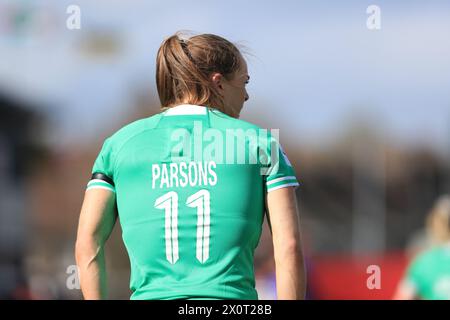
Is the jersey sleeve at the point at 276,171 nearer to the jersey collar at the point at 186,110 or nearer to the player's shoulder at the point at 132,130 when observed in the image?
the jersey collar at the point at 186,110

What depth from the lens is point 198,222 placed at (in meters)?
3.30

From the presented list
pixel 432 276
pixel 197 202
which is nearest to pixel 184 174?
pixel 197 202

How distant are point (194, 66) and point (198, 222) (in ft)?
1.76

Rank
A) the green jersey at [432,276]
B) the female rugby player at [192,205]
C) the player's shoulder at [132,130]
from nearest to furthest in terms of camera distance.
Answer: the female rugby player at [192,205]
the player's shoulder at [132,130]
the green jersey at [432,276]

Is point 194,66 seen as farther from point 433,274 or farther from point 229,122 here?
point 433,274

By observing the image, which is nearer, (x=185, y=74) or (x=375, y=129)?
(x=185, y=74)

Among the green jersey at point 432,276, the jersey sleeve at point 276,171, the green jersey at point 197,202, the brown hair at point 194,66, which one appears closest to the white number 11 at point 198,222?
the green jersey at point 197,202

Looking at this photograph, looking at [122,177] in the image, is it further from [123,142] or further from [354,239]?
[354,239]

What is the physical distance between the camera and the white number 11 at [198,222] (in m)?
3.30

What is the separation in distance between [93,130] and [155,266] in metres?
44.0

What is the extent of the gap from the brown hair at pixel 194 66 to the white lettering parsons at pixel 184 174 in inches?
10.0

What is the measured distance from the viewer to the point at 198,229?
10.8 ft
